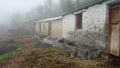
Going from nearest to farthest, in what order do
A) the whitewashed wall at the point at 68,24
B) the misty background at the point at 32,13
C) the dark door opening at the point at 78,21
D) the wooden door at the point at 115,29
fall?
1. the wooden door at the point at 115,29
2. the dark door opening at the point at 78,21
3. the whitewashed wall at the point at 68,24
4. the misty background at the point at 32,13

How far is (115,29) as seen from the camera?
7816 mm

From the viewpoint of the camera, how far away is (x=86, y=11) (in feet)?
36.8

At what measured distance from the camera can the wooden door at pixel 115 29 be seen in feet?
24.8

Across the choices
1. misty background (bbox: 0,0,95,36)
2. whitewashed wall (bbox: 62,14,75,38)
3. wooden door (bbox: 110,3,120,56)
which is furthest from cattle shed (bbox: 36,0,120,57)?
misty background (bbox: 0,0,95,36)

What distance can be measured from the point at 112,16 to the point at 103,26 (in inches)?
36.1

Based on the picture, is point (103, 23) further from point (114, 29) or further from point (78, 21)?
point (78, 21)

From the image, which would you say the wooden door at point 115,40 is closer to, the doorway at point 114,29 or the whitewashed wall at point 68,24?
the doorway at point 114,29

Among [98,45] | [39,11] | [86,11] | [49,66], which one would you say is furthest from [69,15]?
[39,11]

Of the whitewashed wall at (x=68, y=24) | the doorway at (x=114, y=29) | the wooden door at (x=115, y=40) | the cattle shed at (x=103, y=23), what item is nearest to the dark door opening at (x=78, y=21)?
the cattle shed at (x=103, y=23)

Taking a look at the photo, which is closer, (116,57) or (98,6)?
(116,57)

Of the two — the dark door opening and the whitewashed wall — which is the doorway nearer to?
the dark door opening

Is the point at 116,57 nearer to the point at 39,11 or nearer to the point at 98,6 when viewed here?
the point at 98,6

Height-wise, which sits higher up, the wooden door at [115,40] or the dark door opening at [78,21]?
the dark door opening at [78,21]

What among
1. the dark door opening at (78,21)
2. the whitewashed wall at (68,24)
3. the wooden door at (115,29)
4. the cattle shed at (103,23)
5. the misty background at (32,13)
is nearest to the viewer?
the wooden door at (115,29)
